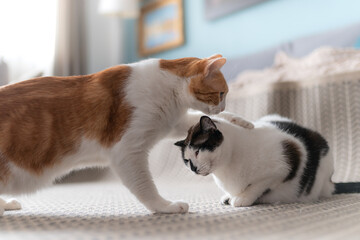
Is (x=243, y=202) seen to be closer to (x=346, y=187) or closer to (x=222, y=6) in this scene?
(x=346, y=187)

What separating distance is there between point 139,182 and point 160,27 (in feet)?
7.36

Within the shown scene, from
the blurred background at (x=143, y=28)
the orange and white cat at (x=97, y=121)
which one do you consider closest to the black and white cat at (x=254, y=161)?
the orange and white cat at (x=97, y=121)

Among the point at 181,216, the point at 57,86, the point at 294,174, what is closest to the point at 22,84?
the point at 57,86

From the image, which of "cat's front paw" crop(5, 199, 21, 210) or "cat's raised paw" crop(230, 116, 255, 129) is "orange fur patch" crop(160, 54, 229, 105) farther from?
"cat's front paw" crop(5, 199, 21, 210)

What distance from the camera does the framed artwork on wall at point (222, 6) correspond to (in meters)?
2.42

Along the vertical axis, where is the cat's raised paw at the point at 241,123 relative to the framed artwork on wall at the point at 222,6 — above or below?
below

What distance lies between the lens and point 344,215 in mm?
879

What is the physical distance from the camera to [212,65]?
1.04 m

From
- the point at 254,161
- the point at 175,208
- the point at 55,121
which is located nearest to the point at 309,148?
the point at 254,161

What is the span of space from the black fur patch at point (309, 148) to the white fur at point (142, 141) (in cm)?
29

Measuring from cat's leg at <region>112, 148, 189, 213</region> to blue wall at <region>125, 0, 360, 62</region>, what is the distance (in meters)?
1.56

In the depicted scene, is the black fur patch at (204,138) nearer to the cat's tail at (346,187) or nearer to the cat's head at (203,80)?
the cat's head at (203,80)

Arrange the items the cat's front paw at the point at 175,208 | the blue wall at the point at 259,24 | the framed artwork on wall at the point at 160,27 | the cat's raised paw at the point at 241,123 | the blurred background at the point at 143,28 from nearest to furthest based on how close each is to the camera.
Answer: the cat's front paw at the point at 175,208 → the cat's raised paw at the point at 241,123 → the blue wall at the point at 259,24 → the blurred background at the point at 143,28 → the framed artwork on wall at the point at 160,27

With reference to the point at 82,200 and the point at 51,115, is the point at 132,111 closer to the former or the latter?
the point at 51,115
